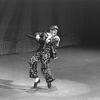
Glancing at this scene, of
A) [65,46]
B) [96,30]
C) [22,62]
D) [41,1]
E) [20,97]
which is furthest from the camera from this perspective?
[96,30]

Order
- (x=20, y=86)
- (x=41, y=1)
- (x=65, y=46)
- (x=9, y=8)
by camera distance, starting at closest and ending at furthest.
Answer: (x=20, y=86) < (x=9, y=8) < (x=41, y=1) < (x=65, y=46)

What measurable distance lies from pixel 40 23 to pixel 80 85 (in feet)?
19.3

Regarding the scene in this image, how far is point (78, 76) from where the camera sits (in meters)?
9.98

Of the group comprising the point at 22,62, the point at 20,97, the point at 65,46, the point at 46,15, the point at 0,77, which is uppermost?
the point at 46,15

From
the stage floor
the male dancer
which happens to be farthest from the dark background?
the male dancer

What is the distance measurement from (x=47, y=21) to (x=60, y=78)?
5.39 m

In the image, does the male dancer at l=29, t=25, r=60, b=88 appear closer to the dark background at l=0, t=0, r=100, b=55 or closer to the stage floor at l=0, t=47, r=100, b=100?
the stage floor at l=0, t=47, r=100, b=100

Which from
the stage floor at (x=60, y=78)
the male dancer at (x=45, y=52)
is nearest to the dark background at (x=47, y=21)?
the stage floor at (x=60, y=78)

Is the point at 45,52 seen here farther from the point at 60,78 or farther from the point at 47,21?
the point at 47,21

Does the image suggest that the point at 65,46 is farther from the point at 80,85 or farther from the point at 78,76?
the point at 80,85

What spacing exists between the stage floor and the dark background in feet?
2.37

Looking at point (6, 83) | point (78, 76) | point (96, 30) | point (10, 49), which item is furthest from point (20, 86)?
point (96, 30)

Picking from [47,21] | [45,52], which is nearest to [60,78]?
[45,52]

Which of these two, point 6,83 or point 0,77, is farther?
point 0,77
